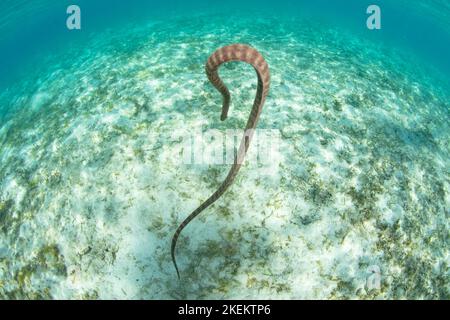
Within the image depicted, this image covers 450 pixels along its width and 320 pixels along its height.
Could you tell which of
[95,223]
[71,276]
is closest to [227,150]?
[95,223]

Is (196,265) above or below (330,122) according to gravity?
below

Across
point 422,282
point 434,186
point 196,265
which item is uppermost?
point 196,265

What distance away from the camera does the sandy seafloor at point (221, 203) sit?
475 cm

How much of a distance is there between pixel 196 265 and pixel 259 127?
3.09 meters

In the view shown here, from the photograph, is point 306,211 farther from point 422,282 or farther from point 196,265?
point 422,282

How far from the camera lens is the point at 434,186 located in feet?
21.9

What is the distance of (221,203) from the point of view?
5.13m

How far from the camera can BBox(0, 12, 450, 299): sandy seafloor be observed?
4754 millimetres

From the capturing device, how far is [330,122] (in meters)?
6.96

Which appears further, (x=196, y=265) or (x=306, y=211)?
(x=306, y=211)

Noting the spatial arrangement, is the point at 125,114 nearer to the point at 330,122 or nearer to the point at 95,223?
the point at 95,223
